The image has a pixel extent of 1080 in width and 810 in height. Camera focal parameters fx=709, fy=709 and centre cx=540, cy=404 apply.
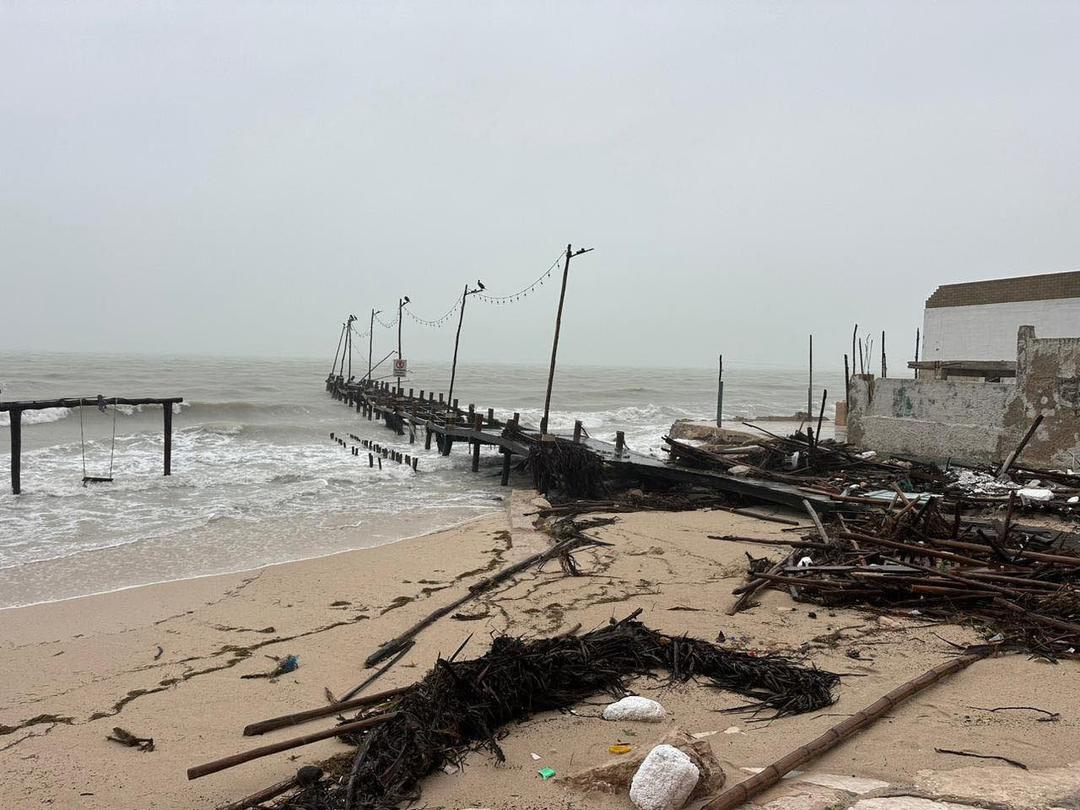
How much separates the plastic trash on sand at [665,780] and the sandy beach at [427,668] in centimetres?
28

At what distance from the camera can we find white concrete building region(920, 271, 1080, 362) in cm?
2352

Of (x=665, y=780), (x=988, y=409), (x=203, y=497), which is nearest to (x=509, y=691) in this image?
(x=665, y=780)

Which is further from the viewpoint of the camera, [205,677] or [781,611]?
[781,611]

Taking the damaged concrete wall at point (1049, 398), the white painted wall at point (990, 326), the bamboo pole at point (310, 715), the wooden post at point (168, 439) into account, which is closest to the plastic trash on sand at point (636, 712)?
the bamboo pole at point (310, 715)

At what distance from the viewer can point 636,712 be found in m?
4.32

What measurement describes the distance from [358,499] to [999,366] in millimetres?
20081

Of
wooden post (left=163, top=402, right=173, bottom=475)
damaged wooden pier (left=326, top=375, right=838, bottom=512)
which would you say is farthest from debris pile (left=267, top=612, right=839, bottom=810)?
wooden post (left=163, top=402, right=173, bottom=475)

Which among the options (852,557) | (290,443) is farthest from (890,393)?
(290,443)

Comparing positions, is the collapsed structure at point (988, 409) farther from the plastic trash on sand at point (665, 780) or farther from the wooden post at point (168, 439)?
the wooden post at point (168, 439)

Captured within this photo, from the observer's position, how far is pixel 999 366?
2247 cm

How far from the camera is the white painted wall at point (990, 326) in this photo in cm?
2350

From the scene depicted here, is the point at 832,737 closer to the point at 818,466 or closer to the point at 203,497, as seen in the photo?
the point at 818,466

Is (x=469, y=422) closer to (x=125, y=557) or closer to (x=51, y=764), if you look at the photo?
(x=125, y=557)

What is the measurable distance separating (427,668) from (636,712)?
7.10 ft
